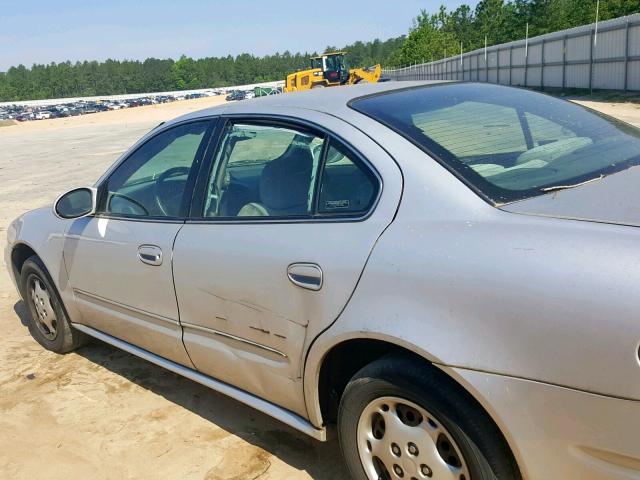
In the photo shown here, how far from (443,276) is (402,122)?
0.80 meters

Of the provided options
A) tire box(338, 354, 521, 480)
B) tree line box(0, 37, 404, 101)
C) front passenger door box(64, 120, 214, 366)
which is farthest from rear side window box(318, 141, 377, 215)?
tree line box(0, 37, 404, 101)

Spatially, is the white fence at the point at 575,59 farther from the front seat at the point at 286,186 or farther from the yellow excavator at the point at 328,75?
the front seat at the point at 286,186

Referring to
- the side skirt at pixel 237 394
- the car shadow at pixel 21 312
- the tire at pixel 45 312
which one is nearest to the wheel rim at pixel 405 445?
the side skirt at pixel 237 394

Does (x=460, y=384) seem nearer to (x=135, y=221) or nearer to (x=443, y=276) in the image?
(x=443, y=276)

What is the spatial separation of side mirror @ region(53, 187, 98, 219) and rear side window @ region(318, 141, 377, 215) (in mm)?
1678

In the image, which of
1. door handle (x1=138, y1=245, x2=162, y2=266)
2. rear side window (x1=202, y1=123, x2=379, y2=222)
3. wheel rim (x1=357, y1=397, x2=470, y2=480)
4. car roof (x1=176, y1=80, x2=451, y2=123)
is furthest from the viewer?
door handle (x1=138, y1=245, x2=162, y2=266)

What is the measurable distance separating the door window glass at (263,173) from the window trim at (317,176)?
0.08 feet

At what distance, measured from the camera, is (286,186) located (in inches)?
113

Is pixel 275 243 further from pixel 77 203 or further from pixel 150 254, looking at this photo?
pixel 77 203

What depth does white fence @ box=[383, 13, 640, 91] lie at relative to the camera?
24859mm

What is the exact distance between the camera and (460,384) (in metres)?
2.03

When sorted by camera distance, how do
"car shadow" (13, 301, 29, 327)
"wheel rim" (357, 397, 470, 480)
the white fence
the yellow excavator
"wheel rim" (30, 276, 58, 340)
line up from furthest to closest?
the yellow excavator
the white fence
"car shadow" (13, 301, 29, 327)
"wheel rim" (30, 276, 58, 340)
"wheel rim" (357, 397, 470, 480)

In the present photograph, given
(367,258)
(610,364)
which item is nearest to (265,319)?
(367,258)

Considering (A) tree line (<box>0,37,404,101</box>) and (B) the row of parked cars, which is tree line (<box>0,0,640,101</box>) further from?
(B) the row of parked cars
